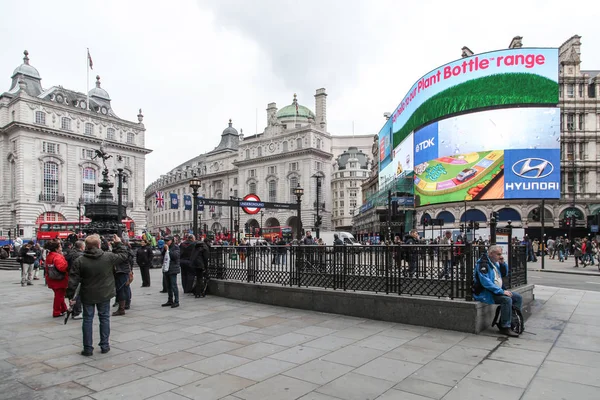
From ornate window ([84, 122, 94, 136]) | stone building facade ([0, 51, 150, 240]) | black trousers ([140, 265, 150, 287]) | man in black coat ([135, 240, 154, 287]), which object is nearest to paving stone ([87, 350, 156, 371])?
man in black coat ([135, 240, 154, 287])

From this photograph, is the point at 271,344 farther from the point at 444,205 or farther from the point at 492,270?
the point at 444,205

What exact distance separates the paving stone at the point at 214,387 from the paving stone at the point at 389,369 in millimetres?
1578

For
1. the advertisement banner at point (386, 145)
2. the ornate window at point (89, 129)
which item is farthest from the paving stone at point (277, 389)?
the ornate window at point (89, 129)

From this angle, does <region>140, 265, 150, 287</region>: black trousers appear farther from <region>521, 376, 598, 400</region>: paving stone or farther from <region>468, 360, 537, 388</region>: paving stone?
<region>521, 376, 598, 400</region>: paving stone

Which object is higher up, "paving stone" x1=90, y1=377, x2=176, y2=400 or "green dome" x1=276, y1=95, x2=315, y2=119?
"green dome" x1=276, y1=95, x2=315, y2=119

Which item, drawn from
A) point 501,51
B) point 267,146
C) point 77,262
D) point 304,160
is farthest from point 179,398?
point 267,146

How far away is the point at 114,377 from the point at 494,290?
20.6 ft

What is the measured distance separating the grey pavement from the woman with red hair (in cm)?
47

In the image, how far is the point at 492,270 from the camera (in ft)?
24.9

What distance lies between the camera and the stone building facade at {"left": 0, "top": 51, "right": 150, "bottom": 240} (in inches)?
2544

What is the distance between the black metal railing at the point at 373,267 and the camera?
8.04 metres

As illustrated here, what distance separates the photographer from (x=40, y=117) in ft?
219

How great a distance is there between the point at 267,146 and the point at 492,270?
8313cm

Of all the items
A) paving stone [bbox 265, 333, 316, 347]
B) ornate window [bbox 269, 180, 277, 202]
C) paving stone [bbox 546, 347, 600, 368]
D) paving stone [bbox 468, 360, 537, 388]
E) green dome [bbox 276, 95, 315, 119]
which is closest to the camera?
paving stone [bbox 468, 360, 537, 388]
